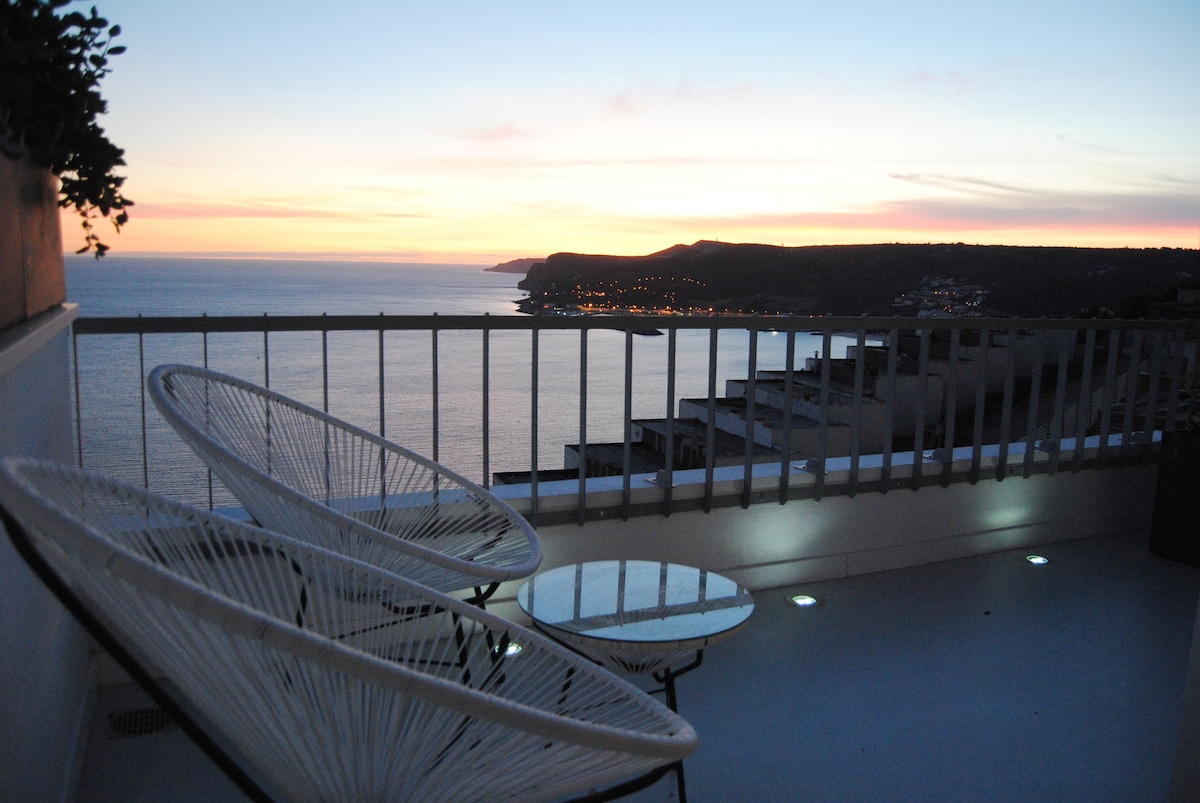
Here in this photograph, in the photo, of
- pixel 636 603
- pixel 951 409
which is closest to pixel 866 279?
pixel 951 409

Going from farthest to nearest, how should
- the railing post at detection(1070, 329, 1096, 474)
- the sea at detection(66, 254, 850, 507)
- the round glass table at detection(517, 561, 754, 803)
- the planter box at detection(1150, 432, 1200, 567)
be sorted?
the railing post at detection(1070, 329, 1096, 474) < the planter box at detection(1150, 432, 1200, 567) < the sea at detection(66, 254, 850, 507) < the round glass table at detection(517, 561, 754, 803)

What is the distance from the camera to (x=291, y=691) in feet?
3.64

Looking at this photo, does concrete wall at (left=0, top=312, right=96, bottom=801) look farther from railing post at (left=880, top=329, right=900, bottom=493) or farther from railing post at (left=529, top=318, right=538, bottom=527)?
railing post at (left=880, top=329, right=900, bottom=493)

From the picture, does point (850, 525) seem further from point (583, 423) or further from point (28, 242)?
point (28, 242)

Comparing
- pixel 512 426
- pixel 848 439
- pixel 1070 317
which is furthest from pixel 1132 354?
pixel 512 426

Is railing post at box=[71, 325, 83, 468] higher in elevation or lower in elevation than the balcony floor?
higher

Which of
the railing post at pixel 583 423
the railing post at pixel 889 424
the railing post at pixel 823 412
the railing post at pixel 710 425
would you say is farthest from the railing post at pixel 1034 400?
the railing post at pixel 583 423

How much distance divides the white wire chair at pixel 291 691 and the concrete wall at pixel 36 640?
0.28 metres

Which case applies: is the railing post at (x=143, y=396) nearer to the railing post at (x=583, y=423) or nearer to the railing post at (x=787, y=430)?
the railing post at (x=583, y=423)

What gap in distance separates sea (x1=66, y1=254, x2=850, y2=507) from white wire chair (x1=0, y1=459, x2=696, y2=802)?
150cm

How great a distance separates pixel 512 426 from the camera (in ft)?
11.1

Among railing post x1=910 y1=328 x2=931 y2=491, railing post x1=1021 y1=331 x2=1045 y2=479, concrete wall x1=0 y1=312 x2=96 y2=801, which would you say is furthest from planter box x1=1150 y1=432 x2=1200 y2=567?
concrete wall x1=0 y1=312 x2=96 y2=801

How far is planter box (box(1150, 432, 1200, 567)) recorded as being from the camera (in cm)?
404

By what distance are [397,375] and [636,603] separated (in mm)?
1519
